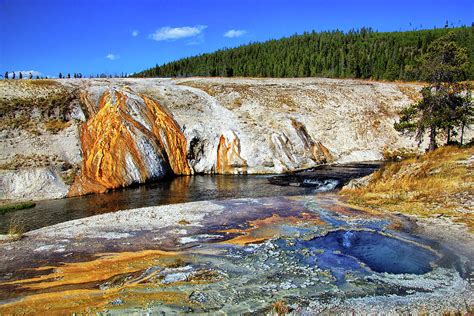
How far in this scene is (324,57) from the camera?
113062 mm

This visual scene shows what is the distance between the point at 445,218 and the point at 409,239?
352cm

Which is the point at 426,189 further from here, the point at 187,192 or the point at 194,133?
the point at 194,133

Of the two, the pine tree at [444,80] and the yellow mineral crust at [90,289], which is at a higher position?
the pine tree at [444,80]

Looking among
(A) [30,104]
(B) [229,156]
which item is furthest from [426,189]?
(A) [30,104]

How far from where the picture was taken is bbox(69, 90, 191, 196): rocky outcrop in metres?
32.7

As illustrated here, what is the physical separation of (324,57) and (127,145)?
3536 inches

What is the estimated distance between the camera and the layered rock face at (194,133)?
3275 centimetres

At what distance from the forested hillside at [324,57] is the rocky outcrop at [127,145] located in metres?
65.5

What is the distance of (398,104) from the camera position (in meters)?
57.1

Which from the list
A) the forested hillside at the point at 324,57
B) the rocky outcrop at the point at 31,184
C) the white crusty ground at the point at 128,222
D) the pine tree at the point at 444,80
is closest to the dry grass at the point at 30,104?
the rocky outcrop at the point at 31,184

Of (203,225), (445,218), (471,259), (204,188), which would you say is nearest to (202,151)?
(204,188)

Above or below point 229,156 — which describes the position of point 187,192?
below

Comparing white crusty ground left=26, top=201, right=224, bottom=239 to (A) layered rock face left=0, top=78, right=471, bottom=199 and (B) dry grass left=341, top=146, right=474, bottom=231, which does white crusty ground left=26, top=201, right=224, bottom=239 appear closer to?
(B) dry grass left=341, top=146, right=474, bottom=231

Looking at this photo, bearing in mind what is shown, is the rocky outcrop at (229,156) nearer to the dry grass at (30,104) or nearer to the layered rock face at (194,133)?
the layered rock face at (194,133)
